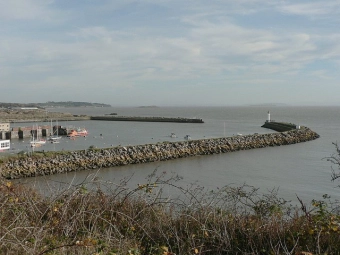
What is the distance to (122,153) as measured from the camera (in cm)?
2059

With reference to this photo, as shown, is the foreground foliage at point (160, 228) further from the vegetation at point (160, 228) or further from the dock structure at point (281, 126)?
the dock structure at point (281, 126)

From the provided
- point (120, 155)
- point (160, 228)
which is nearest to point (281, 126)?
point (120, 155)

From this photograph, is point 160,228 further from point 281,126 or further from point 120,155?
point 281,126

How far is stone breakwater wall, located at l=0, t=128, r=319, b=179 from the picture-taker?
674 inches

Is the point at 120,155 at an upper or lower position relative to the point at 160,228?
lower

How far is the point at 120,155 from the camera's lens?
2041cm

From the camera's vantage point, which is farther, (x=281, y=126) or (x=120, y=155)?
(x=281, y=126)

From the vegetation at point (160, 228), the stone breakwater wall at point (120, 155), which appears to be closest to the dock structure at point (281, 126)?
the stone breakwater wall at point (120, 155)

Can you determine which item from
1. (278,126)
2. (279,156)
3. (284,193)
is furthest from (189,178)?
(278,126)

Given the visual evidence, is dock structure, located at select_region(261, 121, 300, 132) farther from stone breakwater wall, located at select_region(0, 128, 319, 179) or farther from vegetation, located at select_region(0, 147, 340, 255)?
vegetation, located at select_region(0, 147, 340, 255)

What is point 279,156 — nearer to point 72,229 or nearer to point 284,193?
point 284,193

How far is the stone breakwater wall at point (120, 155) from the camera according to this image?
1712cm

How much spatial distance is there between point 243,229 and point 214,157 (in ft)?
58.7

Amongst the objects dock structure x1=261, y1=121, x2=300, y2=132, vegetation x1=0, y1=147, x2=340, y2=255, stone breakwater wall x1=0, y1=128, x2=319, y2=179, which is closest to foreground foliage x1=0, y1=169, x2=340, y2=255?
vegetation x1=0, y1=147, x2=340, y2=255
